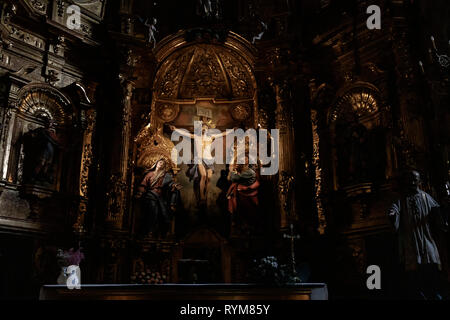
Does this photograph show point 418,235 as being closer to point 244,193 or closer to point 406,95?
point 406,95

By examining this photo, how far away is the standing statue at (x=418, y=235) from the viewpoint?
→ 20.2 feet

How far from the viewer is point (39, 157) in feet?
27.3

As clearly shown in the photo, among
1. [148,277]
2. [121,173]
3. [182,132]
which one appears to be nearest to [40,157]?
[121,173]

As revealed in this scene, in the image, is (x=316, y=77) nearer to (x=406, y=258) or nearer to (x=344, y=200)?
(x=344, y=200)

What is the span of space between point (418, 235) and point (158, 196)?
497cm

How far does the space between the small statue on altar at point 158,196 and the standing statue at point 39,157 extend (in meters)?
1.77

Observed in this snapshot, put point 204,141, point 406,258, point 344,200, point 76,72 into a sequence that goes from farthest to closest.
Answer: point 204,141 → point 76,72 → point 344,200 → point 406,258

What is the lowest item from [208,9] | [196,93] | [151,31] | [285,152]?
[285,152]

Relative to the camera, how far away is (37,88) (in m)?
8.70

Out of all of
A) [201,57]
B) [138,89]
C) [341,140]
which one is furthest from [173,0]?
[341,140]

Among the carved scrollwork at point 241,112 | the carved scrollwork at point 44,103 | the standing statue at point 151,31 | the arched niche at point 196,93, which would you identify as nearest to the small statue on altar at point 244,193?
the arched niche at point 196,93

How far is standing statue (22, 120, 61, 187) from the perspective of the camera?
27.0 feet

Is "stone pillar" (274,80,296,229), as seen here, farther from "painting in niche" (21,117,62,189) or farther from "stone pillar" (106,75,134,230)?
"painting in niche" (21,117,62,189)

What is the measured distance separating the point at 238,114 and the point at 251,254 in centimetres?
312
